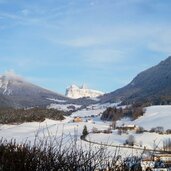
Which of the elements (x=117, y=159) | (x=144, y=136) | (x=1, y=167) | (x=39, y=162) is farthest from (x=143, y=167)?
(x=144, y=136)

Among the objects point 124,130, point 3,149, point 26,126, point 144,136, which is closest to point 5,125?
point 26,126

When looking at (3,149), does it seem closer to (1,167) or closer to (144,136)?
(1,167)

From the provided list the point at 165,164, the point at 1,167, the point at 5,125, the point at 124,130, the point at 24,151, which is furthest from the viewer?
the point at 5,125

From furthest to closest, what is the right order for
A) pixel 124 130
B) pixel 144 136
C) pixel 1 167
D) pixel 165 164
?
1. pixel 124 130
2. pixel 144 136
3. pixel 165 164
4. pixel 1 167

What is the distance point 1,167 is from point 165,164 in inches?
140

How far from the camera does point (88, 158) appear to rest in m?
8.48

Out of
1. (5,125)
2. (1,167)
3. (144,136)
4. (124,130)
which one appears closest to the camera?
(1,167)

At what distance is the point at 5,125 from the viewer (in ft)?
640

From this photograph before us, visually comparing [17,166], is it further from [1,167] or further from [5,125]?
[5,125]

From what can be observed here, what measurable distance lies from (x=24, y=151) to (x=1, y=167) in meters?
1.04

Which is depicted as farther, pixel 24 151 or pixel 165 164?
pixel 165 164

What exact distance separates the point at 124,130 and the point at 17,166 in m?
161

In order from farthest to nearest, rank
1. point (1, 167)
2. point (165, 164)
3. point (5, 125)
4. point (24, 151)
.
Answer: point (5, 125) < point (165, 164) < point (24, 151) < point (1, 167)

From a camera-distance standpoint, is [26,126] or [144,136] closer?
[144,136]
